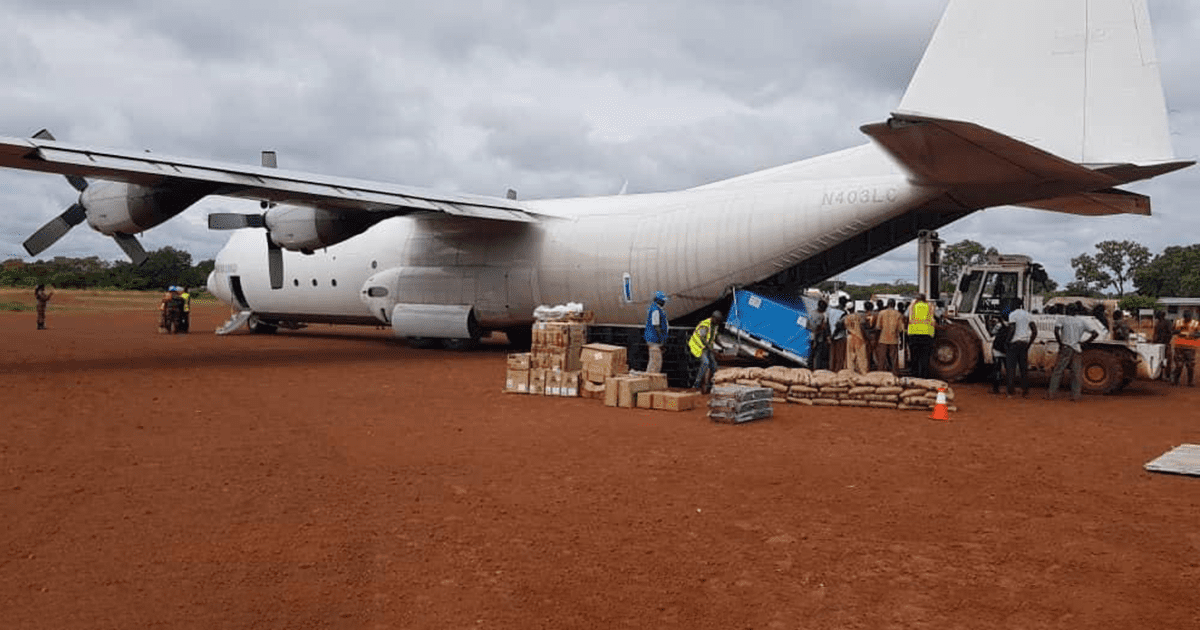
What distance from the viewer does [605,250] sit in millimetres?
15938

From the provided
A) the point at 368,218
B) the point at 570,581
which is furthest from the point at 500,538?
the point at 368,218

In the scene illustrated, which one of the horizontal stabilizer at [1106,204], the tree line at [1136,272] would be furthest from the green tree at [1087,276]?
the horizontal stabilizer at [1106,204]

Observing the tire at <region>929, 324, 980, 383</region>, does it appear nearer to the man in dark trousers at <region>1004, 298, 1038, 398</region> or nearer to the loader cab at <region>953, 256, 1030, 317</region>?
the loader cab at <region>953, 256, 1030, 317</region>

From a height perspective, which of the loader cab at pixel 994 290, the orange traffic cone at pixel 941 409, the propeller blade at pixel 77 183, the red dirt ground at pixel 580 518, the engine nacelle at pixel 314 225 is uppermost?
the propeller blade at pixel 77 183

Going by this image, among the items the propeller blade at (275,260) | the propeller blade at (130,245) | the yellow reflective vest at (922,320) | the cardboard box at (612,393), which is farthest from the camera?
the propeller blade at (275,260)

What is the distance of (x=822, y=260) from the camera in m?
14.3

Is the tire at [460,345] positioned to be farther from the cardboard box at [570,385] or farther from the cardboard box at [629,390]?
the cardboard box at [629,390]

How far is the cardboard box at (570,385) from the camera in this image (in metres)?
11.4

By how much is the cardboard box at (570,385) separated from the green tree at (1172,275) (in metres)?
57.2

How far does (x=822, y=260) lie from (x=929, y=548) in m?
10.0

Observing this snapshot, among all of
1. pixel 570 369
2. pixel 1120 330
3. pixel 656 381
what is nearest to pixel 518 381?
pixel 570 369

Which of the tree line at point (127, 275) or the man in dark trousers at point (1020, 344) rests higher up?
the tree line at point (127, 275)

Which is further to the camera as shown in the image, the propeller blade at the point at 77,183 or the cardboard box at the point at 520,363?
the propeller blade at the point at 77,183

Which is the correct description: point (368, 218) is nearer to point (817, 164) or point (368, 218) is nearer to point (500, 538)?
point (817, 164)
